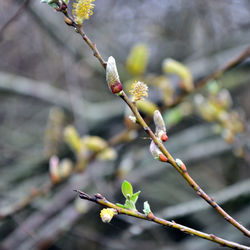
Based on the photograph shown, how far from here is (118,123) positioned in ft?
8.28

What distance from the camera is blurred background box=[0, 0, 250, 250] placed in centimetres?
167

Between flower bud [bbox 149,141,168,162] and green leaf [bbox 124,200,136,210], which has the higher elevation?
flower bud [bbox 149,141,168,162]

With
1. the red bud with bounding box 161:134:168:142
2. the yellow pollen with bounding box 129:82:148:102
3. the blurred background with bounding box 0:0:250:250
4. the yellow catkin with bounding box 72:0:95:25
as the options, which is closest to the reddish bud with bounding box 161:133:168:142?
the red bud with bounding box 161:134:168:142

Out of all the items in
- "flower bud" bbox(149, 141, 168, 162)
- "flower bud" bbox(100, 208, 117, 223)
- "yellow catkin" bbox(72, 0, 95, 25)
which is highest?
"yellow catkin" bbox(72, 0, 95, 25)

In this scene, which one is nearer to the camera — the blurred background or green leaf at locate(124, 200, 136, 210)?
green leaf at locate(124, 200, 136, 210)

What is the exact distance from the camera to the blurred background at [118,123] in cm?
167

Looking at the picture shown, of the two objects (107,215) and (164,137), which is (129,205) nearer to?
(107,215)

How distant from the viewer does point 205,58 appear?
242cm

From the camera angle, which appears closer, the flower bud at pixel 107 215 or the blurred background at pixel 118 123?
the flower bud at pixel 107 215

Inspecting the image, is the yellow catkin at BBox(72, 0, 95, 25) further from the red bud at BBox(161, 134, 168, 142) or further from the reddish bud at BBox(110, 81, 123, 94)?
the red bud at BBox(161, 134, 168, 142)

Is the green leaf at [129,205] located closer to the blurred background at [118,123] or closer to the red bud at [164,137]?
the red bud at [164,137]

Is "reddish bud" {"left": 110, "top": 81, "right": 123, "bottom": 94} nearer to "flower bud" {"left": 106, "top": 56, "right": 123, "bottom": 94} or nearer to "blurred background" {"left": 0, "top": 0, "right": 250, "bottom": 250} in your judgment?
"flower bud" {"left": 106, "top": 56, "right": 123, "bottom": 94}

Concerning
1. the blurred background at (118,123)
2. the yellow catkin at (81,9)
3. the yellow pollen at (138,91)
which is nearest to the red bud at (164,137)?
the yellow pollen at (138,91)

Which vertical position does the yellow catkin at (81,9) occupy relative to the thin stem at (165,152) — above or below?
above
